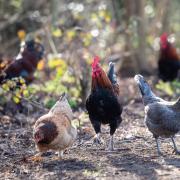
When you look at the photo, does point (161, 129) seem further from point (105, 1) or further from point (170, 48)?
point (105, 1)

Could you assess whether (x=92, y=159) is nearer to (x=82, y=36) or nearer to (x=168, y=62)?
(x=82, y=36)

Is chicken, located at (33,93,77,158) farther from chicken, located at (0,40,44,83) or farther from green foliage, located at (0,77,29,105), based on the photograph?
chicken, located at (0,40,44,83)

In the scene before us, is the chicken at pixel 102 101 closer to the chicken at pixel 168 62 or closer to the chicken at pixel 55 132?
the chicken at pixel 55 132

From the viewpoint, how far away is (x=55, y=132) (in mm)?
6895

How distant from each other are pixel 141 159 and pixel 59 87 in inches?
168

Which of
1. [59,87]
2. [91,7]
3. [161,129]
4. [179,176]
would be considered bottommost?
[179,176]

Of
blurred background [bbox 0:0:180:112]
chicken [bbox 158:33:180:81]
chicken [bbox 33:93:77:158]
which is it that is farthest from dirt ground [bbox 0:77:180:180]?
chicken [bbox 158:33:180:81]

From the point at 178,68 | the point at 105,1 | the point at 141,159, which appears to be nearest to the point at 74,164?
the point at 141,159

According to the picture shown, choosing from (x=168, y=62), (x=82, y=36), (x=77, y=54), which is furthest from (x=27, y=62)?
(x=168, y=62)

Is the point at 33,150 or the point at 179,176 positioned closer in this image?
the point at 179,176

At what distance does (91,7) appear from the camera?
14.6 meters

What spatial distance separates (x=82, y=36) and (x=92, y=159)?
525 cm

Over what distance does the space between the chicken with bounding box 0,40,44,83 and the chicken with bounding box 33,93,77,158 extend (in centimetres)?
415

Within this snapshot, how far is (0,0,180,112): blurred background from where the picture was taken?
38.7ft
